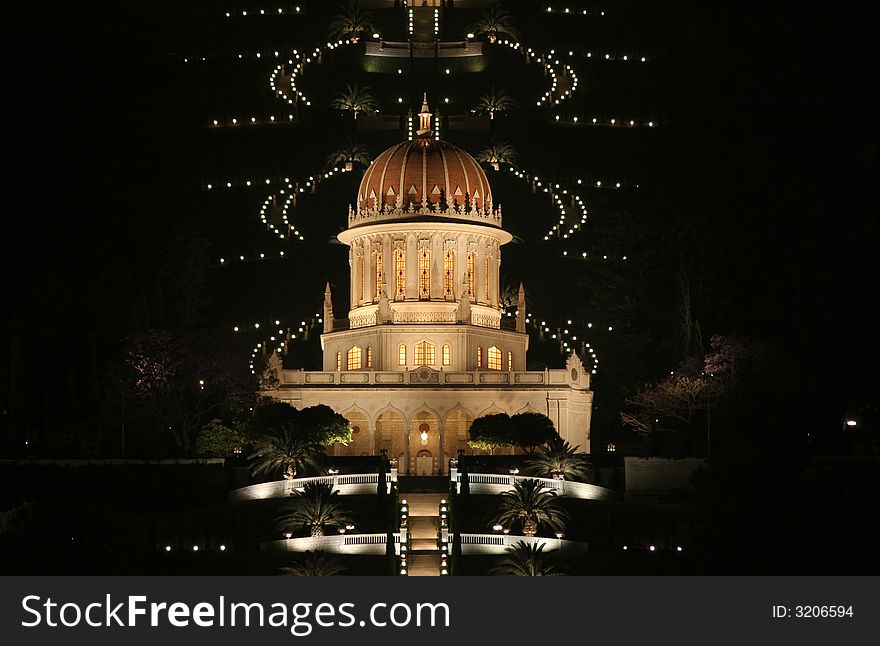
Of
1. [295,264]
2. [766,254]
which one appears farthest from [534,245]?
[766,254]

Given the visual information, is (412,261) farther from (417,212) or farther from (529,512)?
(529,512)

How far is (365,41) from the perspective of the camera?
5674 inches

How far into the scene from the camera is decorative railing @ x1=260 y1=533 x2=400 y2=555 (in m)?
72.1

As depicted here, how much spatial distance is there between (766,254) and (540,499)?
28847 mm

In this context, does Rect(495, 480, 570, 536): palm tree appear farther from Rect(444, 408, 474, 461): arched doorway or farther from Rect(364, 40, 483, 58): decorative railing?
Rect(364, 40, 483, 58): decorative railing

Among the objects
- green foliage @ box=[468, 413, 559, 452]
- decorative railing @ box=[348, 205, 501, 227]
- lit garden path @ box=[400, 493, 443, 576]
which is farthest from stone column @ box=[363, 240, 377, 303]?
lit garden path @ box=[400, 493, 443, 576]

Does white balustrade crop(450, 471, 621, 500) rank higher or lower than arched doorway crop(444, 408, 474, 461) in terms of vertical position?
lower

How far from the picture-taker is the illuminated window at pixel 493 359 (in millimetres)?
103762

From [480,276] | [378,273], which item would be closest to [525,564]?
[480,276]

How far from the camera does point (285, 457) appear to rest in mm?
82688

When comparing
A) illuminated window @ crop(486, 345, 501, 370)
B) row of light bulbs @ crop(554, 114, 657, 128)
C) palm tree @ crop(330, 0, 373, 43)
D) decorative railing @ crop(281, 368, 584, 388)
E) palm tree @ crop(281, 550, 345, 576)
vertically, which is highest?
palm tree @ crop(330, 0, 373, 43)

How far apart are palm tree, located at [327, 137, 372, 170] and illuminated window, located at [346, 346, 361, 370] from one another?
24.2 meters

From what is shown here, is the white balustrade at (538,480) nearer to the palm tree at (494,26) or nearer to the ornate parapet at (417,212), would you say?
the ornate parapet at (417,212)

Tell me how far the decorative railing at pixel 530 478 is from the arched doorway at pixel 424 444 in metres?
15.6
